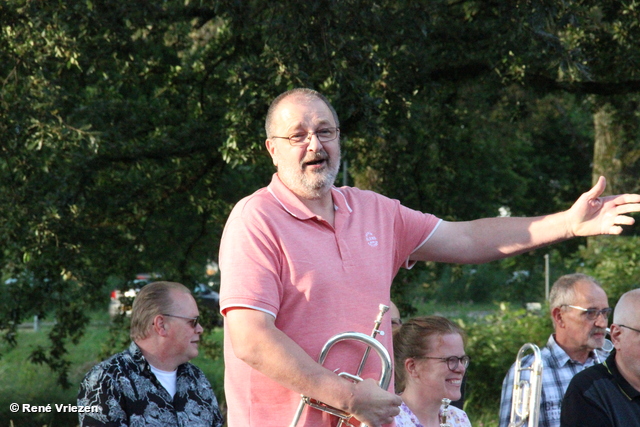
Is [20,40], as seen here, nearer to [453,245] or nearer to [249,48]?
[249,48]

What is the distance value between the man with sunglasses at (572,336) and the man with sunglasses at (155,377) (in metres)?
1.85

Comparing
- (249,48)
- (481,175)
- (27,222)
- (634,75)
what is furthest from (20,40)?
(481,175)

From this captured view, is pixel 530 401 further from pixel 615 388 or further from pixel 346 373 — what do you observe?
pixel 346 373

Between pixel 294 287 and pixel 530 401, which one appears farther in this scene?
pixel 530 401

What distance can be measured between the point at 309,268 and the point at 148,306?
196cm

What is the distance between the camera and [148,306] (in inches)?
171

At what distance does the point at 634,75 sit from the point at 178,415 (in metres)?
7.14

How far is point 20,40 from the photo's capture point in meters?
7.32

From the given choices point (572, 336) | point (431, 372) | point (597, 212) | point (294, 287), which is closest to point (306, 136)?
point (294, 287)

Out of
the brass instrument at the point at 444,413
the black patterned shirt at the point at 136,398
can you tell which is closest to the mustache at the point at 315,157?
the brass instrument at the point at 444,413

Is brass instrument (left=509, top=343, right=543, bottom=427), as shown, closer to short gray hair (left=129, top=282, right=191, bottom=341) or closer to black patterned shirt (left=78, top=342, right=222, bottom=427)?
black patterned shirt (left=78, top=342, right=222, bottom=427)

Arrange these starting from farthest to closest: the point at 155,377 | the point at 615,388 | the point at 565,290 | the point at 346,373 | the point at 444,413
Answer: the point at 565,290, the point at 155,377, the point at 444,413, the point at 615,388, the point at 346,373

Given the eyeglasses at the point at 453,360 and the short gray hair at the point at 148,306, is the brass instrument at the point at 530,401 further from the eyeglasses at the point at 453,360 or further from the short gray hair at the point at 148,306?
the short gray hair at the point at 148,306

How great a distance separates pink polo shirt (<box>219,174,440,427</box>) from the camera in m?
2.57
